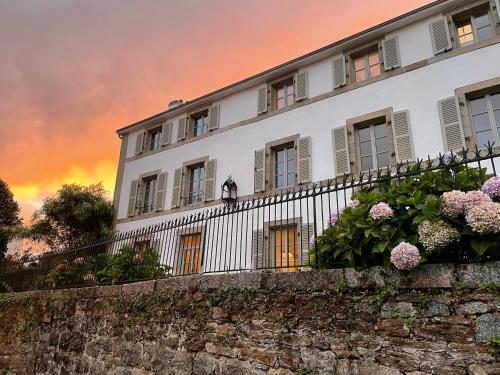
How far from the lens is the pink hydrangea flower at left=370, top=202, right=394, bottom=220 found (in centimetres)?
309

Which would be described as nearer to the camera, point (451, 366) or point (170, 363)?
point (451, 366)

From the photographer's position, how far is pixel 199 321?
172 inches

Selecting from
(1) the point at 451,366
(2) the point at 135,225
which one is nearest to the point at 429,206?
(1) the point at 451,366

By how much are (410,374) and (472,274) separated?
34.3 inches

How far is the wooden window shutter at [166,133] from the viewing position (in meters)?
14.5

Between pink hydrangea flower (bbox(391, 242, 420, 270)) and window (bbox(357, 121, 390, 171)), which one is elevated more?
window (bbox(357, 121, 390, 171))

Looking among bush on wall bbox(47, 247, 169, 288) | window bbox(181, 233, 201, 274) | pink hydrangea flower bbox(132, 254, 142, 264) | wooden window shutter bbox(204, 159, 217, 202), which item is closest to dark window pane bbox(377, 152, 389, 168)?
window bbox(181, 233, 201, 274)

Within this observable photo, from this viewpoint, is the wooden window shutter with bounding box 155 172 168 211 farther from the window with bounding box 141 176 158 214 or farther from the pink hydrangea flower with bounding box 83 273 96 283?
the pink hydrangea flower with bounding box 83 273 96 283

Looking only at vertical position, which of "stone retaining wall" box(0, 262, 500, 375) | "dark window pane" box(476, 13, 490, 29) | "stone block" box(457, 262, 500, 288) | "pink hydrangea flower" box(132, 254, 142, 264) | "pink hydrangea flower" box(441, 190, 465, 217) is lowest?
"stone retaining wall" box(0, 262, 500, 375)

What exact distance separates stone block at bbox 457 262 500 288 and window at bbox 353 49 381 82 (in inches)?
343

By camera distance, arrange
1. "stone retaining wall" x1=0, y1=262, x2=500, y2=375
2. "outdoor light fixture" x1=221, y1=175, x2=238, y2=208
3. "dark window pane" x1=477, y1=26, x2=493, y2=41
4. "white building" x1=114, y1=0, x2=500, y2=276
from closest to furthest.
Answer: "stone retaining wall" x1=0, y1=262, x2=500, y2=375
"white building" x1=114, y1=0, x2=500, y2=276
"dark window pane" x1=477, y1=26, x2=493, y2=41
"outdoor light fixture" x1=221, y1=175, x2=238, y2=208

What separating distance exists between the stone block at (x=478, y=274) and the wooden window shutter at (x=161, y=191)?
11.5m

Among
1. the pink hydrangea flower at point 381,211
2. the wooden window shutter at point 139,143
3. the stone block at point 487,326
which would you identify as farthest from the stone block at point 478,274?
the wooden window shutter at point 139,143

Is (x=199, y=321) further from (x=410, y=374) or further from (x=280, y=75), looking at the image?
(x=280, y=75)
